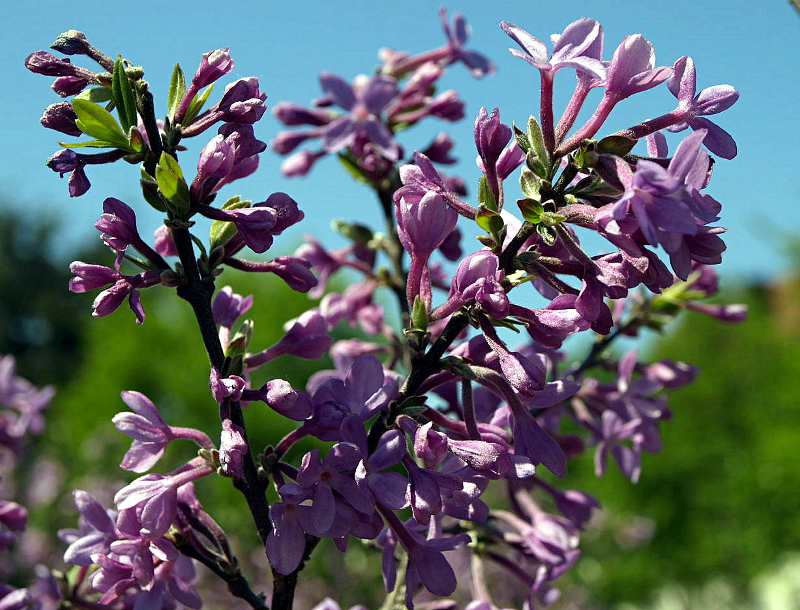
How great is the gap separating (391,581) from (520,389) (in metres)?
0.37

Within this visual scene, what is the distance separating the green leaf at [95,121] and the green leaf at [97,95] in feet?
0.19

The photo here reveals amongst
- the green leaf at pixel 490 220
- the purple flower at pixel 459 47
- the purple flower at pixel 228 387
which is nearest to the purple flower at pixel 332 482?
the purple flower at pixel 228 387

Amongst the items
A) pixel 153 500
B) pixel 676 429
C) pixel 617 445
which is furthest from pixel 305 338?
pixel 676 429

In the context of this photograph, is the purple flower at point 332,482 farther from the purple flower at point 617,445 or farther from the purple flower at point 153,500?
the purple flower at point 617,445

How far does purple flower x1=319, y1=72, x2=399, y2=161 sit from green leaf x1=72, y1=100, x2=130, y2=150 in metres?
1.01

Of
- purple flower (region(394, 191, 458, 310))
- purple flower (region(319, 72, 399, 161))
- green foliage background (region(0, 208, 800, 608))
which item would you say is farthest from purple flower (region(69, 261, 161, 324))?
green foliage background (region(0, 208, 800, 608))

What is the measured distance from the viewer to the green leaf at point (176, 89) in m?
1.10

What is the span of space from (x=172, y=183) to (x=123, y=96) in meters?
0.14

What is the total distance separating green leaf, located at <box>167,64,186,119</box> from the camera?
1.10m

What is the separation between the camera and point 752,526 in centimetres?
1406

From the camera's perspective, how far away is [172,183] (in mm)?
965

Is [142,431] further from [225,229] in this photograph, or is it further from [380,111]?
[380,111]

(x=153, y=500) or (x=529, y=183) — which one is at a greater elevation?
(x=529, y=183)

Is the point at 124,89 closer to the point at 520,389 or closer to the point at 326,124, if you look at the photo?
the point at 520,389
